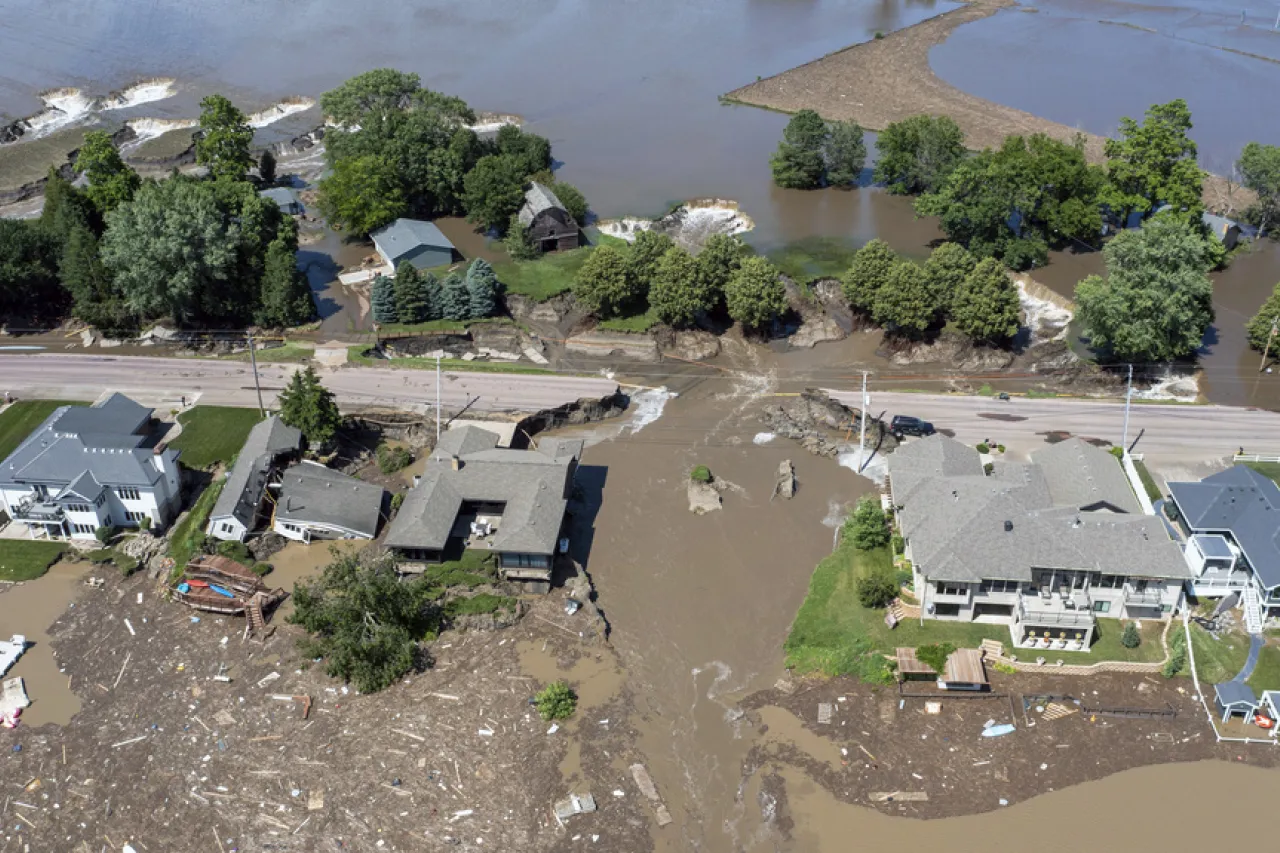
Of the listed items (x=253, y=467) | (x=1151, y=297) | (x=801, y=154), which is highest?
(x=801, y=154)

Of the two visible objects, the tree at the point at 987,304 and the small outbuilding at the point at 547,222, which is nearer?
the tree at the point at 987,304

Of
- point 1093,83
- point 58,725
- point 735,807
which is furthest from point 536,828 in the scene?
point 1093,83

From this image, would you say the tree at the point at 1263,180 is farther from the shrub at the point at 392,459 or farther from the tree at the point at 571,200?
the shrub at the point at 392,459

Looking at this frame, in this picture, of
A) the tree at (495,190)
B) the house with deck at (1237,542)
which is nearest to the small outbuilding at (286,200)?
the tree at (495,190)

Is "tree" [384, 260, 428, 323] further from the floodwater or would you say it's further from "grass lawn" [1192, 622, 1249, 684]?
"grass lawn" [1192, 622, 1249, 684]

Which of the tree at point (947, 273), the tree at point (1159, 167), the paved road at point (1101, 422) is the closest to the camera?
the paved road at point (1101, 422)

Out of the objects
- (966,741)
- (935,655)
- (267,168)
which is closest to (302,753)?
(935,655)

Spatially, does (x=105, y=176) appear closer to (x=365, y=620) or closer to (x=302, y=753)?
(x=365, y=620)
